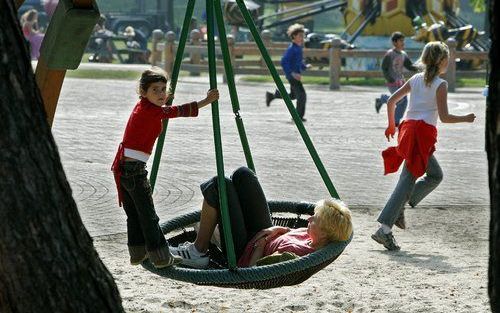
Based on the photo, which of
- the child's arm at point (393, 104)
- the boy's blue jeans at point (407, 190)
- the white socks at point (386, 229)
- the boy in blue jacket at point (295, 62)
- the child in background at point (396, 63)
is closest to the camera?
the white socks at point (386, 229)

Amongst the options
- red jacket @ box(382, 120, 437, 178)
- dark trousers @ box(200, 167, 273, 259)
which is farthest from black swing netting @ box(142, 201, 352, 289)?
red jacket @ box(382, 120, 437, 178)

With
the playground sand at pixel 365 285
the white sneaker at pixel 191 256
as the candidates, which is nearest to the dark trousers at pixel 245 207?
the white sneaker at pixel 191 256

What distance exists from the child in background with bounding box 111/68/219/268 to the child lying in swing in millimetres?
499

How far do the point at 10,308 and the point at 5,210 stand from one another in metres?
0.31

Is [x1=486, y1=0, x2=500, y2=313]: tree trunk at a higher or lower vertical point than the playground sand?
higher

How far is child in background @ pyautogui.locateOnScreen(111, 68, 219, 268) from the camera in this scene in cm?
646

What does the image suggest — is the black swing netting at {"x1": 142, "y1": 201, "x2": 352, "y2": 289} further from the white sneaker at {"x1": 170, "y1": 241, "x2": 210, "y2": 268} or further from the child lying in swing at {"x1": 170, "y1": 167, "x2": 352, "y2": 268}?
the white sneaker at {"x1": 170, "y1": 241, "x2": 210, "y2": 268}

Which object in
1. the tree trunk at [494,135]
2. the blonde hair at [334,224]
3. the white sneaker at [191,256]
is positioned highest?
the tree trunk at [494,135]

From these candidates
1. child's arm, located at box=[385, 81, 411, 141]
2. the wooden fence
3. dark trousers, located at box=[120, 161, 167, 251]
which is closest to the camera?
dark trousers, located at box=[120, 161, 167, 251]

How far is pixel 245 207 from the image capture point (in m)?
7.34

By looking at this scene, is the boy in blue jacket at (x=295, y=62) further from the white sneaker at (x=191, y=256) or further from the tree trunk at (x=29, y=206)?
the tree trunk at (x=29, y=206)

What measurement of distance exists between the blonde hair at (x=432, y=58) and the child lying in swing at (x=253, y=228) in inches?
87.3

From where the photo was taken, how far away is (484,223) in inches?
403

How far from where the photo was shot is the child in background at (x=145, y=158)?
254 inches
